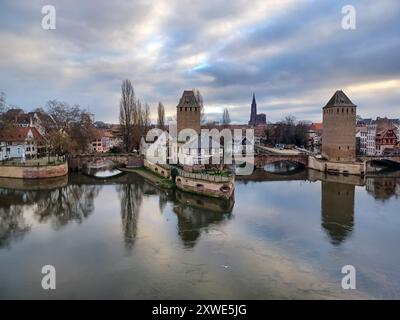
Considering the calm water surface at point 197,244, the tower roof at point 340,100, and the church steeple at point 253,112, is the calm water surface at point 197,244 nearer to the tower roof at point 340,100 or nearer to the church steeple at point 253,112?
the tower roof at point 340,100

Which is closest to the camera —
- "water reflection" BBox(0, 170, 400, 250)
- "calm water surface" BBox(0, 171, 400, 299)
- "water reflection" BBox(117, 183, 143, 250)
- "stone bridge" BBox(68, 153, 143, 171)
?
"calm water surface" BBox(0, 171, 400, 299)

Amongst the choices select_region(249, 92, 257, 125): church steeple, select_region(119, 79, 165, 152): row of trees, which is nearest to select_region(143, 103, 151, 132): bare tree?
select_region(119, 79, 165, 152): row of trees

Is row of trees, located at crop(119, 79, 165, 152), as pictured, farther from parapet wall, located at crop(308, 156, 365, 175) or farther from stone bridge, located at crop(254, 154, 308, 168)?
parapet wall, located at crop(308, 156, 365, 175)

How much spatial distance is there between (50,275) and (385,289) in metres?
9.63

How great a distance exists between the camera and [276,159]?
40594mm

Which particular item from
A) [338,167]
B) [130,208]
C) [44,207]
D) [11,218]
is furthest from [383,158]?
[11,218]

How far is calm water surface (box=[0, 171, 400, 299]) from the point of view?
10238mm

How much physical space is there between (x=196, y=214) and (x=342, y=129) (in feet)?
82.1

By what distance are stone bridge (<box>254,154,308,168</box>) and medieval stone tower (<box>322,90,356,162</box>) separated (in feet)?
11.3

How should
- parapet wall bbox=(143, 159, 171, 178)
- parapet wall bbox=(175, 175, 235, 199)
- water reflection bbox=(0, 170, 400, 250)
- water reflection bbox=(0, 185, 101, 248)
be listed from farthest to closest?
parapet wall bbox=(143, 159, 171, 178)
parapet wall bbox=(175, 175, 235, 199)
water reflection bbox=(0, 185, 101, 248)
water reflection bbox=(0, 170, 400, 250)

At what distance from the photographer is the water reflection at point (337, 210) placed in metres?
15.8

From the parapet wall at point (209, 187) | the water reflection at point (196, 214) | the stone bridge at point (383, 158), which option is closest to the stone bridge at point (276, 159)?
the stone bridge at point (383, 158)

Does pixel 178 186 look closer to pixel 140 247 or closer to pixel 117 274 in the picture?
pixel 140 247

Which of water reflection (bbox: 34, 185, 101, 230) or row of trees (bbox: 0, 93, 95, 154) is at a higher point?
row of trees (bbox: 0, 93, 95, 154)
